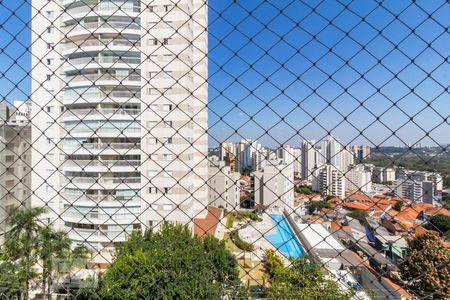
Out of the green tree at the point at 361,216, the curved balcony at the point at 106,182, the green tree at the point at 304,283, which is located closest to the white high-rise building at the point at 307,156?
the green tree at the point at 361,216

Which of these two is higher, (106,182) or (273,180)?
(106,182)

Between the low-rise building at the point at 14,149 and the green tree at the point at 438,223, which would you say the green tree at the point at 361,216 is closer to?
the green tree at the point at 438,223

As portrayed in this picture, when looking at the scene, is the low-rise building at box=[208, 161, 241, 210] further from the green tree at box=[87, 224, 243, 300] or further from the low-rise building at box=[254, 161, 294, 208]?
the green tree at box=[87, 224, 243, 300]

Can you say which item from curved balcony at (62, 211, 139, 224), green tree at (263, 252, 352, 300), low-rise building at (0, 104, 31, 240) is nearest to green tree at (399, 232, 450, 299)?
green tree at (263, 252, 352, 300)

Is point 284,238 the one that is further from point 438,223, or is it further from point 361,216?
point 438,223

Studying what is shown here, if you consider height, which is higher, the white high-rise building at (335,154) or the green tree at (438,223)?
the white high-rise building at (335,154)

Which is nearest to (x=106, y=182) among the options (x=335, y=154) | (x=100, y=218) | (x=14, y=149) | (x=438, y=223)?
(x=100, y=218)
